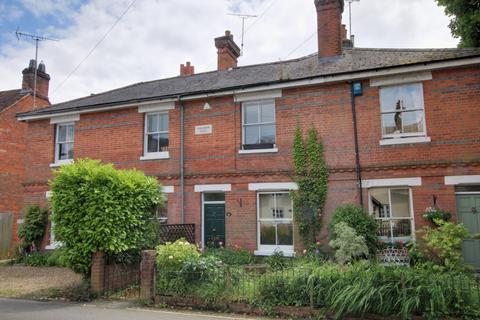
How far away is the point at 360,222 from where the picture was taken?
1165cm

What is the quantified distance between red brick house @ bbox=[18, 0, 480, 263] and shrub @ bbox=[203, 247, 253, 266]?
45 centimetres

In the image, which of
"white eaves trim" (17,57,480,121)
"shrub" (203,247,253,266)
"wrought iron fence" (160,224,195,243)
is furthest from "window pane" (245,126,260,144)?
"shrub" (203,247,253,266)

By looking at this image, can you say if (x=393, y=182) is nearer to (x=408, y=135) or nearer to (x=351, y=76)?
(x=408, y=135)

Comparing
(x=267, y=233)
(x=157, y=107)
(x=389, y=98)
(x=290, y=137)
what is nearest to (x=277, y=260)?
(x=267, y=233)

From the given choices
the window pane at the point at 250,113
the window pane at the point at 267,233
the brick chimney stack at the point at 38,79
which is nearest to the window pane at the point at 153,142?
the window pane at the point at 250,113

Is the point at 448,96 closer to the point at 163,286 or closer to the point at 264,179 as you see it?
the point at 264,179

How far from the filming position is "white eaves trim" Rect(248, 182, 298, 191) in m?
13.5

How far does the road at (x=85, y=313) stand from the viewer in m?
8.10

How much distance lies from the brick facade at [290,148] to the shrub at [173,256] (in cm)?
431

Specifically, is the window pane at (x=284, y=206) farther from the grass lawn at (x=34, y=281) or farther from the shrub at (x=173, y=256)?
the grass lawn at (x=34, y=281)

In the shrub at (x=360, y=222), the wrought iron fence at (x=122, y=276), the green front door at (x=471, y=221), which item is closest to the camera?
the wrought iron fence at (x=122, y=276)

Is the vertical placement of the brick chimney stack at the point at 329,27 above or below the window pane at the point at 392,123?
above

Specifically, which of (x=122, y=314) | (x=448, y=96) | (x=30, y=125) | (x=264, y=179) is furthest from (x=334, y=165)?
(x=30, y=125)

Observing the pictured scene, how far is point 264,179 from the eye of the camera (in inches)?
549
